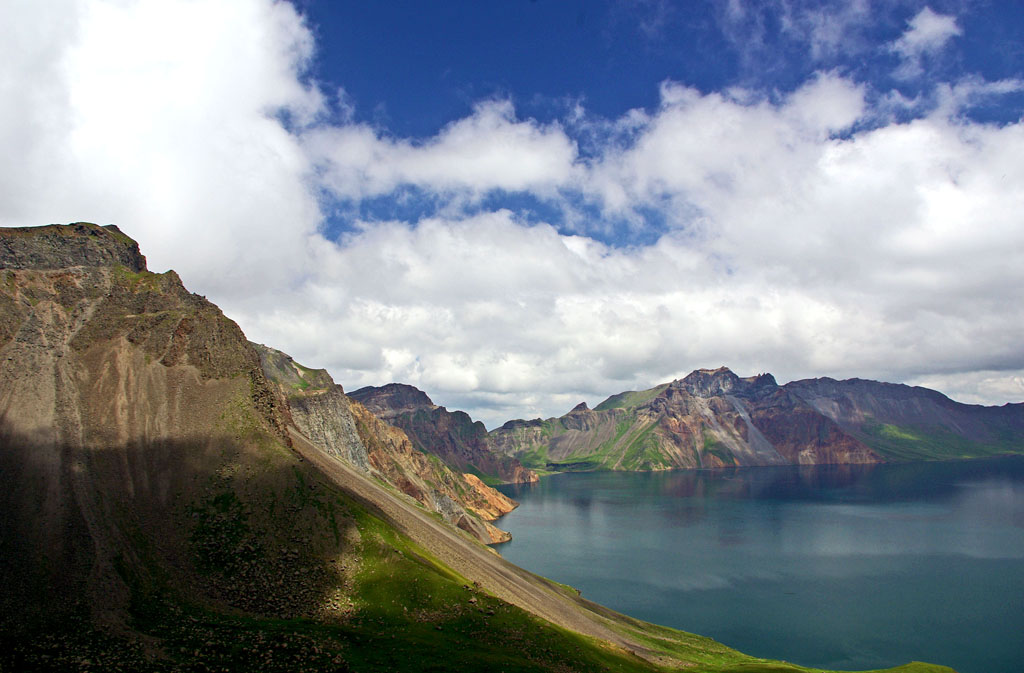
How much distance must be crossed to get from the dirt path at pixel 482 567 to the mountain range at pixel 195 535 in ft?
2.26

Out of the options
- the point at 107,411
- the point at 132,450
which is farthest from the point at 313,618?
the point at 107,411

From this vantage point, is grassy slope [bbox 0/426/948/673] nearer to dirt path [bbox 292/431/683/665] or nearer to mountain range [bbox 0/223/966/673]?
mountain range [bbox 0/223/966/673]

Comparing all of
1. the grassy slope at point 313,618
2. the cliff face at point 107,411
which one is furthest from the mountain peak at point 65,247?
the grassy slope at point 313,618

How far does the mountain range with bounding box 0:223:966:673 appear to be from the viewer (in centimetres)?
5462

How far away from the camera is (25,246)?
12412 cm

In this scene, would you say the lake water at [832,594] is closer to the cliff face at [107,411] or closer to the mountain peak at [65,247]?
the cliff face at [107,411]

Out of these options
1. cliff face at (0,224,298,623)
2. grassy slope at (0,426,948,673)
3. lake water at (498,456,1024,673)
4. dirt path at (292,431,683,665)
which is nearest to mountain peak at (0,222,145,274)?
cliff face at (0,224,298,623)

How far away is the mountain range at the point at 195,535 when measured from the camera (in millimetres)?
54625

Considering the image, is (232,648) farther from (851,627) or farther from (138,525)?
(851,627)

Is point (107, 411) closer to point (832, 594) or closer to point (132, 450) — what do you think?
point (132, 450)

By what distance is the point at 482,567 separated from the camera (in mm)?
97438

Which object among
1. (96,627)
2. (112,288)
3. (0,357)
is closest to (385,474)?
(112,288)

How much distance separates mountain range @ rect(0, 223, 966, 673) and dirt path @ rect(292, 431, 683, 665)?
0.69 m

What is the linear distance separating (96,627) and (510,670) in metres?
38.4
